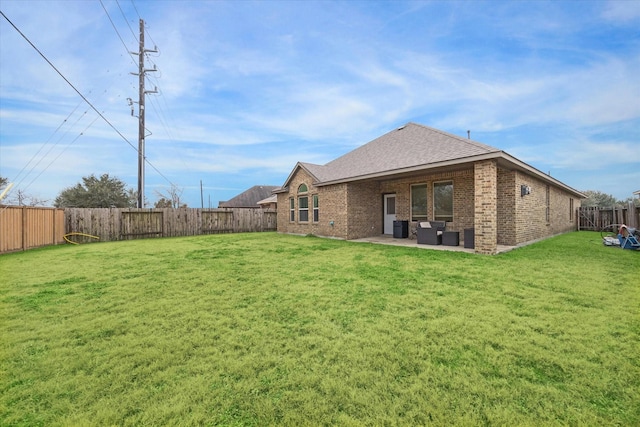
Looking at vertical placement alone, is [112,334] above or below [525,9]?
below

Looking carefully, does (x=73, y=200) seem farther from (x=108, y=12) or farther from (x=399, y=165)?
(x=399, y=165)

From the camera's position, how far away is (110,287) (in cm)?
537

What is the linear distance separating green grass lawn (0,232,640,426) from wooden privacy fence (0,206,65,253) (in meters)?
6.79

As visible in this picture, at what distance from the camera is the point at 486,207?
8000 millimetres

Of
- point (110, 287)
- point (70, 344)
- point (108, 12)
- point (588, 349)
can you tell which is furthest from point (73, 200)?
point (588, 349)

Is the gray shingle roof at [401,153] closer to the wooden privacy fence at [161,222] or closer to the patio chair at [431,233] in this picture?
the patio chair at [431,233]

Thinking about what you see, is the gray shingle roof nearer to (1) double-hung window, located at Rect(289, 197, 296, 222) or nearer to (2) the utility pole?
(1) double-hung window, located at Rect(289, 197, 296, 222)

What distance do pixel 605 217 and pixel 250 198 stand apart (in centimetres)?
3514

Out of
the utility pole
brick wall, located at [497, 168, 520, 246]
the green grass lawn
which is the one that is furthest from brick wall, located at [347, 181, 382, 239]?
the utility pole

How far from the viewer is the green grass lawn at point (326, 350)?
1.94 m

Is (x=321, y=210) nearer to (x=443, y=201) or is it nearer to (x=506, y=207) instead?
(x=443, y=201)

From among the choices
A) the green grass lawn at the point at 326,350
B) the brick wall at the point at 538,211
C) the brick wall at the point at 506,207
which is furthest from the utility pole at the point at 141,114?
the brick wall at the point at 538,211

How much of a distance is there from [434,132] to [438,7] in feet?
16.2

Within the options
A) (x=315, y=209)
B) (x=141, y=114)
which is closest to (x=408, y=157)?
(x=315, y=209)
